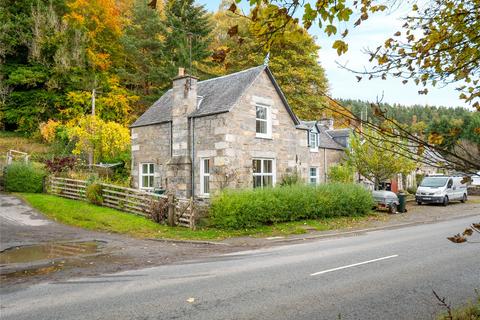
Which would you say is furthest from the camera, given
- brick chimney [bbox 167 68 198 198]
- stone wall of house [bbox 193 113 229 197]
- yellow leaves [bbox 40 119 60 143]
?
yellow leaves [bbox 40 119 60 143]

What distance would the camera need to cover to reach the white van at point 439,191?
27.5 metres

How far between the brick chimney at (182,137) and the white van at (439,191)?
1843 centimetres

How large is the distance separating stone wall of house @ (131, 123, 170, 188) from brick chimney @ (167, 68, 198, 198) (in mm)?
999

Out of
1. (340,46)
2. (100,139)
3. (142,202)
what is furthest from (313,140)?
(340,46)

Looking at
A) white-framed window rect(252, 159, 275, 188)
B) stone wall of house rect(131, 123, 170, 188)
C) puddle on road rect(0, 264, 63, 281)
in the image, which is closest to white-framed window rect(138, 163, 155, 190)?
stone wall of house rect(131, 123, 170, 188)

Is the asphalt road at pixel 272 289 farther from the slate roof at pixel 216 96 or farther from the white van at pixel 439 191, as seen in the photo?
the white van at pixel 439 191

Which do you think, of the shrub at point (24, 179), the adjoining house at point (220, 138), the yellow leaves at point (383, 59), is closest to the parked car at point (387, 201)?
the adjoining house at point (220, 138)

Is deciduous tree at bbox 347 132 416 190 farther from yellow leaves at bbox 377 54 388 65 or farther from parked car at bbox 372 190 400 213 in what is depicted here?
yellow leaves at bbox 377 54 388 65

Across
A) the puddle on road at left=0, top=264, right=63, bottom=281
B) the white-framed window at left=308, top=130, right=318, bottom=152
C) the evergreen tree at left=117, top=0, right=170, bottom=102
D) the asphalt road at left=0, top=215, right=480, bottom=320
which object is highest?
the evergreen tree at left=117, top=0, right=170, bottom=102

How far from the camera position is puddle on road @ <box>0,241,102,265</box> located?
10574 millimetres

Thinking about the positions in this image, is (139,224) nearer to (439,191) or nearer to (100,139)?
(100,139)

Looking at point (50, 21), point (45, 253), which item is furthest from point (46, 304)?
point (50, 21)

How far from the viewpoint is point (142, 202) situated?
58.0 ft

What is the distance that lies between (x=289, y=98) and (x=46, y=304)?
35948 millimetres
